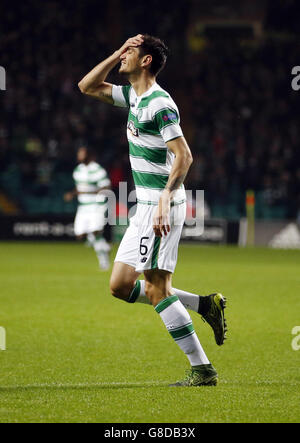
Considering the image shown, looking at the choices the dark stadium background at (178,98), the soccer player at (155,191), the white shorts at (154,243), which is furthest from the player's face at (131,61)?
the dark stadium background at (178,98)

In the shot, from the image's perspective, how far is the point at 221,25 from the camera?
26625mm

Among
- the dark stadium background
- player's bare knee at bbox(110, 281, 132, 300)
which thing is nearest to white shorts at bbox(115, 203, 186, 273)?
player's bare knee at bbox(110, 281, 132, 300)

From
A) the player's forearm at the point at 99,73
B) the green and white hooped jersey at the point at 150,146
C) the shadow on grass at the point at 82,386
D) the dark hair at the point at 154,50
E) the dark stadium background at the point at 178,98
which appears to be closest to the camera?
the shadow on grass at the point at 82,386

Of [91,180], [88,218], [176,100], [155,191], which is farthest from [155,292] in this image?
[176,100]

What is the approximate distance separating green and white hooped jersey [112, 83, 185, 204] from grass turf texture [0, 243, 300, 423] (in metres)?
1.30

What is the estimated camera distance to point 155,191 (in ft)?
18.5

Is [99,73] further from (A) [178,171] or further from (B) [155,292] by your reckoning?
(B) [155,292]

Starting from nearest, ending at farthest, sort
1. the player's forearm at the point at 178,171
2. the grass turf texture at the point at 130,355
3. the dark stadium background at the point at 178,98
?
the grass turf texture at the point at 130,355 < the player's forearm at the point at 178,171 < the dark stadium background at the point at 178,98

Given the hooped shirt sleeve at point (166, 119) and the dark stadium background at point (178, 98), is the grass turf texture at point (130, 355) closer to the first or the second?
the hooped shirt sleeve at point (166, 119)

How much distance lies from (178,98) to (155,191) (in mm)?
20298

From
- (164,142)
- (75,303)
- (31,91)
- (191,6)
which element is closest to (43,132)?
(31,91)

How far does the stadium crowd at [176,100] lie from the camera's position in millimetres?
23109

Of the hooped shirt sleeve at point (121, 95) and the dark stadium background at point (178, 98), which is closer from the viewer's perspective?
the hooped shirt sleeve at point (121, 95)

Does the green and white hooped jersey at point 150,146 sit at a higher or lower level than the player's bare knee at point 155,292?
higher
